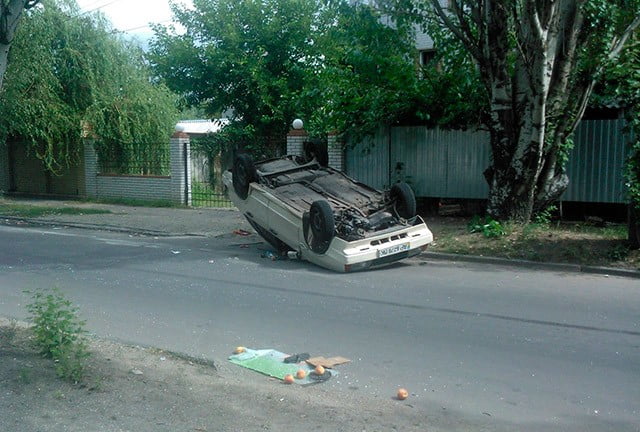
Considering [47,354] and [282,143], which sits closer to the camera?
[47,354]

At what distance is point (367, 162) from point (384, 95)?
2.06 meters

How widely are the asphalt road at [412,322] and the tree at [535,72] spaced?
2.45m

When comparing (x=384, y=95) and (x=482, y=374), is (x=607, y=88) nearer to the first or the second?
(x=384, y=95)

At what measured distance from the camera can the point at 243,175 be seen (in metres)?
12.4

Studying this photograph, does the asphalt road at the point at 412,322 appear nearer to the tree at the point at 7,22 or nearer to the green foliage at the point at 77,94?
the tree at the point at 7,22

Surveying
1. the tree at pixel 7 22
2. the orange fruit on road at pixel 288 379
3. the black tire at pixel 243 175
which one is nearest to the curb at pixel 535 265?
the black tire at pixel 243 175

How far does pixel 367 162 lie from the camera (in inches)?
683

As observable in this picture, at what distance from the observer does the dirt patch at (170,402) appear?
4824mm

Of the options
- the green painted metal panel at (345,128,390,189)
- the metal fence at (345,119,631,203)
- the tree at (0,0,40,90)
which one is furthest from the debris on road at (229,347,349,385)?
the green painted metal panel at (345,128,390,189)

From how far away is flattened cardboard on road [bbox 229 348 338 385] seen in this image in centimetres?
611

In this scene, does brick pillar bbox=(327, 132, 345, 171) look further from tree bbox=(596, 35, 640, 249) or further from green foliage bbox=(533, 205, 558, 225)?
tree bbox=(596, 35, 640, 249)

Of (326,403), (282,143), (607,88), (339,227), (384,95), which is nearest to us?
(326,403)

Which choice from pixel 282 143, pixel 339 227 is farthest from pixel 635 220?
pixel 282 143

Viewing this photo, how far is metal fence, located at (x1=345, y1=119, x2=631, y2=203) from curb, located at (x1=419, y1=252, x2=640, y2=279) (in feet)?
9.73
